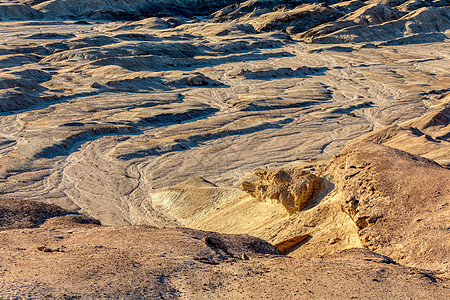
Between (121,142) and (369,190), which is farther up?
(369,190)

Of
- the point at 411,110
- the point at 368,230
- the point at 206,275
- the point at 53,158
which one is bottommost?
the point at 411,110

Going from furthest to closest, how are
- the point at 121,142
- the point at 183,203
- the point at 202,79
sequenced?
the point at 202,79 < the point at 121,142 < the point at 183,203

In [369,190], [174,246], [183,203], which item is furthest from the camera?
[183,203]

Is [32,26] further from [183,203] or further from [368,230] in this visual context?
[368,230]

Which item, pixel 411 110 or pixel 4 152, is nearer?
pixel 4 152

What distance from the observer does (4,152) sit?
21.8 meters

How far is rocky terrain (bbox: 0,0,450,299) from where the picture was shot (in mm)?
7062

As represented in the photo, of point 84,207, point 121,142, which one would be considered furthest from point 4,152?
point 84,207

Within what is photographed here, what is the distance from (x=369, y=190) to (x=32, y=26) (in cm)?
6258

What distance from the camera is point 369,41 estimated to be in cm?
5731

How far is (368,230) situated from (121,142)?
55.8 ft

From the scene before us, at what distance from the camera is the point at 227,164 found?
21109 millimetres

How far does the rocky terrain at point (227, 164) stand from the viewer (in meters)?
7.06

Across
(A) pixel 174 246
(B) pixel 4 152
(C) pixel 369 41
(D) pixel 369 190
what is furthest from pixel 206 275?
(C) pixel 369 41
